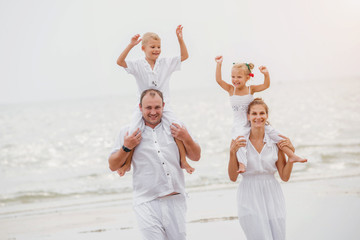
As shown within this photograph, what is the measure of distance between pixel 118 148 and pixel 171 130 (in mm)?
492

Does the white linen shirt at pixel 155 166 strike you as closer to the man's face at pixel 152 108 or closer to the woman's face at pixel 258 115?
the man's face at pixel 152 108

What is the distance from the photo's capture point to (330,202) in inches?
378

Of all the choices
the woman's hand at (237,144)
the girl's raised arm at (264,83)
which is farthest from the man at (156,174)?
the girl's raised arm at (264,83)

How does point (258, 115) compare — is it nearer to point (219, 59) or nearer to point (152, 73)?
point (219, 59)

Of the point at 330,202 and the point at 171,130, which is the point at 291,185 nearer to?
the point at 330,202

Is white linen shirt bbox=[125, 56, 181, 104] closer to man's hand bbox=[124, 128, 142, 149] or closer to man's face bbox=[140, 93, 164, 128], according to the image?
man's face bbox=[140, 93, 164, 128]

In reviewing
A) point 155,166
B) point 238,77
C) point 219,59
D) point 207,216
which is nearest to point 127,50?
point 219,59

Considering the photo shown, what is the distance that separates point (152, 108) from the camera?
450cm

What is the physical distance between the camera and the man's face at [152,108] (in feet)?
14.7

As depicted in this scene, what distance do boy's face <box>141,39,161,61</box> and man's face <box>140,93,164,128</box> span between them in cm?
90

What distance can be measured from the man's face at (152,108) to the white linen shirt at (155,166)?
0.13m

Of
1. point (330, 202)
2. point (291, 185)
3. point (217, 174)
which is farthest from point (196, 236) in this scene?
point (217, 174)

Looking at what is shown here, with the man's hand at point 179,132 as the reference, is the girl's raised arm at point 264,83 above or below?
above

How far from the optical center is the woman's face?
4754 millimetres
